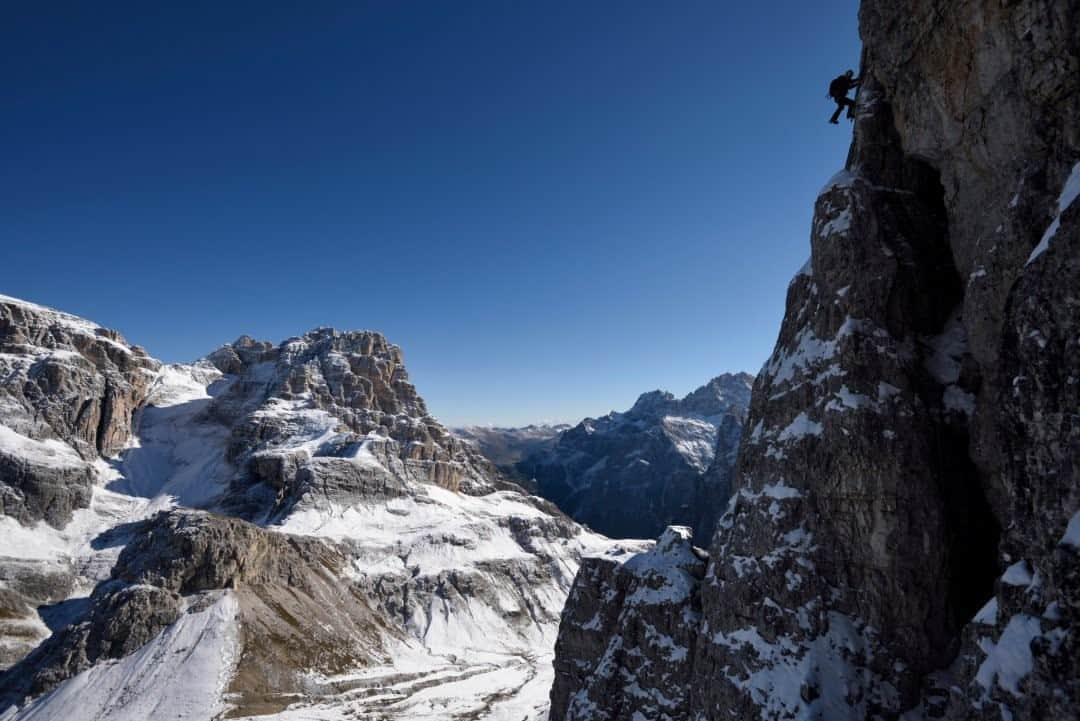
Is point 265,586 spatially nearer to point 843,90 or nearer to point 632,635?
point 632,635

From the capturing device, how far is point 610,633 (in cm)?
5494

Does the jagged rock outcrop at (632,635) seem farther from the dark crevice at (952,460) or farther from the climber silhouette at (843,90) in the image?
the climber silhouette at (843,90)

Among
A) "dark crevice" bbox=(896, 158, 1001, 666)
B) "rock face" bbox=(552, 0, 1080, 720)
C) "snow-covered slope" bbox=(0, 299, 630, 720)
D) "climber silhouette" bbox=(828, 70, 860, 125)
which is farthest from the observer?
"snow-covered slope" bbox=(0, 299, 630, 720)

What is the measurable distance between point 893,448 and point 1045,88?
718 inches

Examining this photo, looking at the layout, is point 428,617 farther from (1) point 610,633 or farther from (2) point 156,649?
(1) point 610,633

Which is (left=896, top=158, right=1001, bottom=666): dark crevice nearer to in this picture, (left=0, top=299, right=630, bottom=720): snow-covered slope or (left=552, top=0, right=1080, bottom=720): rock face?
(left=552, top=0, right=1080, bottom=720): rock face

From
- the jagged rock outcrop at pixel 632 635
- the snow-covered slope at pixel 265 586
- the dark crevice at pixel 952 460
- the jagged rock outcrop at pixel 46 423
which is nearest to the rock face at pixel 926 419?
the dark crevice at pixel 952 460

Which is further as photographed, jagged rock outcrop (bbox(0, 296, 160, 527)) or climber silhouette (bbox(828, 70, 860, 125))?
jagged rock outcrop (bbox(0, 296, 160, 527))

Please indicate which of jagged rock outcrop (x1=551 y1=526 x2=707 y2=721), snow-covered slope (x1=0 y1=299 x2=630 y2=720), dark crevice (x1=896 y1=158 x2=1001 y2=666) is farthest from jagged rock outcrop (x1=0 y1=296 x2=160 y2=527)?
dark crevice (x1=896 y1=158 x2=1001 y2=666)

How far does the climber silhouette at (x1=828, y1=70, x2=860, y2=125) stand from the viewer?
4481 centimetres

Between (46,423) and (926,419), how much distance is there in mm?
223775

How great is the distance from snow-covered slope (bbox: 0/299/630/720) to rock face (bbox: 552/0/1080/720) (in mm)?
30196

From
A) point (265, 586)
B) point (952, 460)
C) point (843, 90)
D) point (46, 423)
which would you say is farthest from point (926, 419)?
point (46, 423)

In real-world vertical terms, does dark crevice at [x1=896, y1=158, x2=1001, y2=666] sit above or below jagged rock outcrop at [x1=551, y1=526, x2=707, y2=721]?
above
